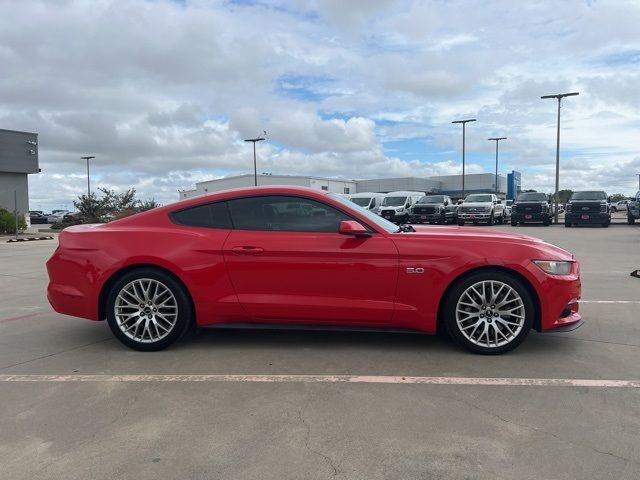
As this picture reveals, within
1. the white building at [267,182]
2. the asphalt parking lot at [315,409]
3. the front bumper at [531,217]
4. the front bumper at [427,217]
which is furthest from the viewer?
the white building at [267,182]

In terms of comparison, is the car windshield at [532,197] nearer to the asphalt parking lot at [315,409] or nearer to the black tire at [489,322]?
the asphalt parking lot at [315,409]

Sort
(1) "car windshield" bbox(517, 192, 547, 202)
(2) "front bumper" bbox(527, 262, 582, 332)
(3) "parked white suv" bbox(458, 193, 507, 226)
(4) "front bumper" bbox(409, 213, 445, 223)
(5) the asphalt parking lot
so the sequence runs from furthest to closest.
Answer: (4) "front bumper" bbox(409, 213, 445, 223)
(3) "parked white suv" bbox(458, 193, 507, 226)
(1) "car windshield" bbox(517, 192, 547, 202)
(2) "front bumper" bbox(527, 262, 582, 332)
(5) the asphalt parking lot

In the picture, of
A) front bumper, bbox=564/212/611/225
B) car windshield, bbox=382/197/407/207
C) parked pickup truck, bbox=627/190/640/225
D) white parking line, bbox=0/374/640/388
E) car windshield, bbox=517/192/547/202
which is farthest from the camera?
car windshield, bbox=382/197/407/207

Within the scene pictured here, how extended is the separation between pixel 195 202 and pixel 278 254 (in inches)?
40.1

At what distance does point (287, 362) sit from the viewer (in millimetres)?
4449

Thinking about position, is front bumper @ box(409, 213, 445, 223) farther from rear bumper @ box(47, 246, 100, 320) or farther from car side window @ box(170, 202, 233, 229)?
rear bumper @ box(47, 246, 100, 320)

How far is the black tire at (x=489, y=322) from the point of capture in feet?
14.5

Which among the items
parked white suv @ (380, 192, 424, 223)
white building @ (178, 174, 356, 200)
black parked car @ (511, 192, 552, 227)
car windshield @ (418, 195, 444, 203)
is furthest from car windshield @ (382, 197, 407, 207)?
white building @ (178, 174, 356, 200)

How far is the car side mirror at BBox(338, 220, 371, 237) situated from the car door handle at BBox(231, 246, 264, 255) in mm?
741

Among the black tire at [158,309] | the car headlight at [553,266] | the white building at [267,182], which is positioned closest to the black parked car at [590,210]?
the car headlight at [553,266]

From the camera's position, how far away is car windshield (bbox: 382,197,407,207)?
32125 millimetres

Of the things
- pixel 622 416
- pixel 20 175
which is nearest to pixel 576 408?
pixel 622 416

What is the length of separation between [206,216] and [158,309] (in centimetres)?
96

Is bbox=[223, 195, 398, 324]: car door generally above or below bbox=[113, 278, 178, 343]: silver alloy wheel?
above
